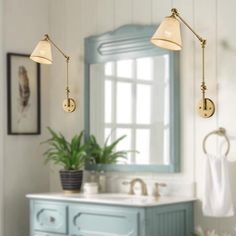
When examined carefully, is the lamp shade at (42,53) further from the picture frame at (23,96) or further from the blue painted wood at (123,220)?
the blue painted wood at (123,220)

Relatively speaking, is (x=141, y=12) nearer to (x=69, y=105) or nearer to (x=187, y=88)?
(x=187, y=88)

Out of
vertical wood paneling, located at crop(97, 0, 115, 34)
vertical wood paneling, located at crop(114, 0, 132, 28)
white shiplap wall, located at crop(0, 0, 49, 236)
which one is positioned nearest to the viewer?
vertical wood paneling, located at crop(114, 0, 132, 28)

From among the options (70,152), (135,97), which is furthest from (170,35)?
(70,152)

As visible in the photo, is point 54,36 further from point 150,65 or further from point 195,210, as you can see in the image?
point 195,210

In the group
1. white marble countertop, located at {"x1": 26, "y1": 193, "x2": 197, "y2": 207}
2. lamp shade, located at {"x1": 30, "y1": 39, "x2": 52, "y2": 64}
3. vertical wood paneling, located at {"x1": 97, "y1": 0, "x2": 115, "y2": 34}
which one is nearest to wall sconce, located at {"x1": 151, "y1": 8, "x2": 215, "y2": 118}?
white marble countertop, located at {"x1": 26, "y1": 193, "x2": 197, "y2": 207}

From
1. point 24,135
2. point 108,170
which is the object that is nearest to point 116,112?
point 108,170

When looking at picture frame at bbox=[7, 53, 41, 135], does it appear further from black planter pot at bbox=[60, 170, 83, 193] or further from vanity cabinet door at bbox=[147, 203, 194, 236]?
vanity cabinet door at bbox=[147, 203, 194, 236]

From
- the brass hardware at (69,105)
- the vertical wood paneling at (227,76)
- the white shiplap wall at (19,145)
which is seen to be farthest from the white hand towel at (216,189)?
the white shiplap wall at (19,145)

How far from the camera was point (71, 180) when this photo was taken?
417 cm

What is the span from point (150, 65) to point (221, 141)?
71 cm

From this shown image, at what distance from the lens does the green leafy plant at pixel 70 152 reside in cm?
423

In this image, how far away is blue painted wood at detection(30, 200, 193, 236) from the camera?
345cm

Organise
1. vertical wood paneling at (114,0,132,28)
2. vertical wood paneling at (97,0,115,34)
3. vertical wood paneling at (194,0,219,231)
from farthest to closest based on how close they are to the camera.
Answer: vertical wood paneling at (97,0,115,34) < vertical wood paneling at (114,0,132,28) < vertical wood paneling at (194,0,219,231)

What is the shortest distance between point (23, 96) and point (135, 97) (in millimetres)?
907
